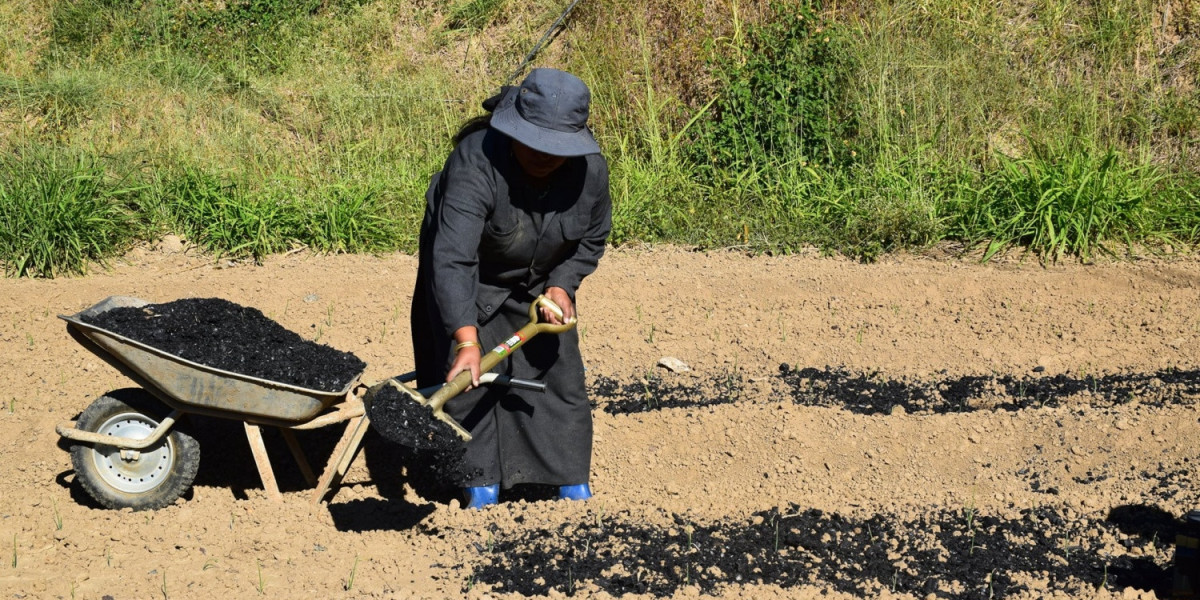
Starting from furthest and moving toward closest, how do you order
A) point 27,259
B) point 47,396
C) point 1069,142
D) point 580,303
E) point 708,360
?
point 1069,142, point 27,259, point 580,303, point 708,360, point 47,396

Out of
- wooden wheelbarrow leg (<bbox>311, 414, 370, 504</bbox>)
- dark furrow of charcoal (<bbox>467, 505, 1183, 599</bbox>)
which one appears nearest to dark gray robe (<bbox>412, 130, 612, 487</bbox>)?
wooden wheelbarrow leg (<bbox>311, 414, 370, 504</bbox>)

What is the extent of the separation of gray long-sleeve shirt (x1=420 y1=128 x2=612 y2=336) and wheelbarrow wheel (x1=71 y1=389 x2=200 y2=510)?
1063 mm

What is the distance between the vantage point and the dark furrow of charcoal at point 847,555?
3512mm

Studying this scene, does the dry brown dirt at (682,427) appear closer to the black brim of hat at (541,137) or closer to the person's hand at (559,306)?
the person's hand at (559,306)

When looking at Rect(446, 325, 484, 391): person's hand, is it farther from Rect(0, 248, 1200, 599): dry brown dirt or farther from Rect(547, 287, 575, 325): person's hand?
Rect(0, 248, 1200, 599): dry brown dirt

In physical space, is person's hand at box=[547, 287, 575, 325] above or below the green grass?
above

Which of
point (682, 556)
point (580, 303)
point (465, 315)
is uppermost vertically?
point (465, 315)

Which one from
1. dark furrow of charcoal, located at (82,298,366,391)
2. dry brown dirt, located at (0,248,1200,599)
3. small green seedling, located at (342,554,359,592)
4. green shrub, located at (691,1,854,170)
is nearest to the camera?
small green seedling, located at (342,554,359,592)

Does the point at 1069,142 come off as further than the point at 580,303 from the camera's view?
Yes

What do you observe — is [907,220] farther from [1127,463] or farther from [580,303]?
[1127,463]

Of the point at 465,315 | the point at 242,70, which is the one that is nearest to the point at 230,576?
the point at 465,315

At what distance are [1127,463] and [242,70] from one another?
23.2 ft

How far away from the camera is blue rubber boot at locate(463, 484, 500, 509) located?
4133mm

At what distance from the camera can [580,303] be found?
6.23 metres
